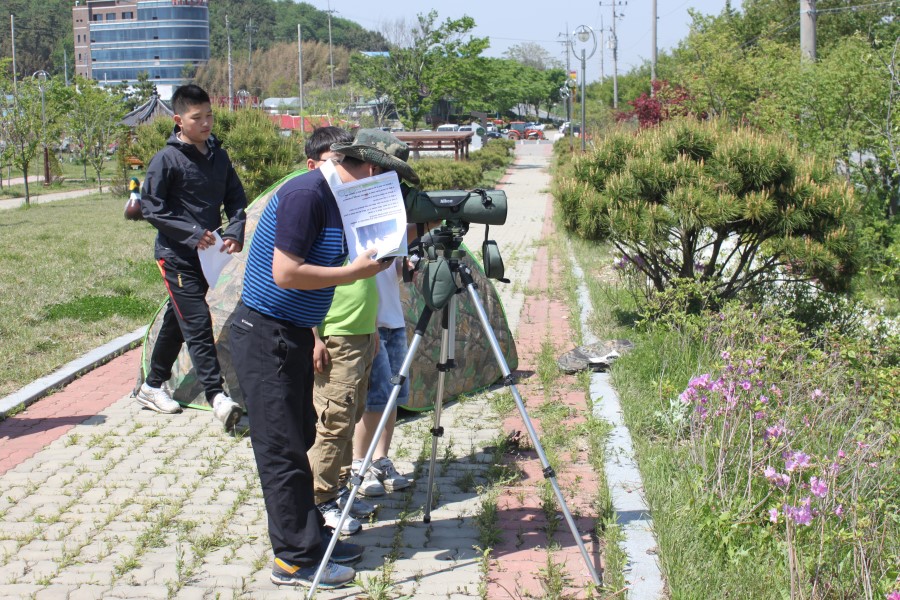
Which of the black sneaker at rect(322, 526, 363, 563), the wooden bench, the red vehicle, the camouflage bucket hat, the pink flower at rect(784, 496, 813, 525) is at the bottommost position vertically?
the black sneaker at rect(322, 526, 363, 563)

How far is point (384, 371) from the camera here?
507cm

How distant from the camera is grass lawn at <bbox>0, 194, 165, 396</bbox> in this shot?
25.6ft

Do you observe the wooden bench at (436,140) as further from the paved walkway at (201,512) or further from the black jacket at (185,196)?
the paved walkway at (201,512)

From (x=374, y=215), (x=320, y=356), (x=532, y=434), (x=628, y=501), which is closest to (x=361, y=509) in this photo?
(x=320, y=356)

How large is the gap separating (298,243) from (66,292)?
712cm

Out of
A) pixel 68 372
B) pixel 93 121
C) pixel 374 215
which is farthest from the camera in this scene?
pixel 93 121

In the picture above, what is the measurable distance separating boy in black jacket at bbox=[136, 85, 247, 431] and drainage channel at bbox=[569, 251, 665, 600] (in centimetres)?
225

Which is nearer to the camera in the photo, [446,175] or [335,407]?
[335,407]

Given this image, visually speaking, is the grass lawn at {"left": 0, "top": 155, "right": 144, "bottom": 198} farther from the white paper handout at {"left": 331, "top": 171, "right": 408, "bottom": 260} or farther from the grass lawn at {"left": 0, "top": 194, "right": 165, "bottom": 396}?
the white paper handout at {"left": 331, "top": 171, "right": 408, "bottom": 260}

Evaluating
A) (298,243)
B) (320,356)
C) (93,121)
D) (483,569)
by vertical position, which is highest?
(93,121)

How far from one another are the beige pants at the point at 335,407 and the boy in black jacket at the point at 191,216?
65.0 inches

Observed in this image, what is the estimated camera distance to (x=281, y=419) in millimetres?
3846

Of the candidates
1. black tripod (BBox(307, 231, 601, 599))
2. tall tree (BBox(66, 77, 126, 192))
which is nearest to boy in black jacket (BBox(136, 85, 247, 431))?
black tripod (BBox(307, 231, 601, 599))

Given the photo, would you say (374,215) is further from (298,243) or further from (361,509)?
(361,509)
